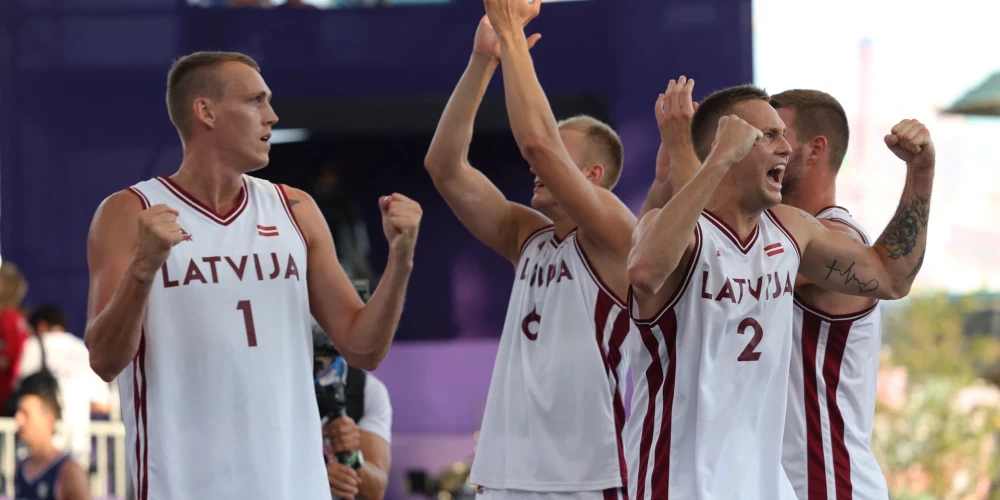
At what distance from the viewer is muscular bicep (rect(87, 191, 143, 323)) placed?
3074 mm

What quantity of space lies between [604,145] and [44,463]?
11.9 ft

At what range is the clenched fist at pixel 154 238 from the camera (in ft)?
9.19

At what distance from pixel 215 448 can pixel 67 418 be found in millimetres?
6070

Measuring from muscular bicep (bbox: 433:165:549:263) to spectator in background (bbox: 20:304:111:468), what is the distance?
505 cm

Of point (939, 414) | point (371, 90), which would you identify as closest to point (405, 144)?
point (371, 90)

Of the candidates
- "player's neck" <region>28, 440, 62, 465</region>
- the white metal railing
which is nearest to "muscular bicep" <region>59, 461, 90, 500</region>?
"player's neck" <region>28, 440, 62, 465</region>

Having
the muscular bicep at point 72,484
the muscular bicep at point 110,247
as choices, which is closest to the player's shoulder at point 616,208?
the muscular bicep at point 110,247

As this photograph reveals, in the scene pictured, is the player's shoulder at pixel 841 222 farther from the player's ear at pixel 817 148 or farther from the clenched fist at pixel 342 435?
the clenched fist at pixel 342 435

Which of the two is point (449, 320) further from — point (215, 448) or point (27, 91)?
point (215, 448)

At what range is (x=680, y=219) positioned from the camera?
2.87 metres

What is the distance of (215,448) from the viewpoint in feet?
10.3

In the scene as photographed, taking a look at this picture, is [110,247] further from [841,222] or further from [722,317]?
[841,222]

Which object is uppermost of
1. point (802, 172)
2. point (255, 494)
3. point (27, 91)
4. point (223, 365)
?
point (27, 91)

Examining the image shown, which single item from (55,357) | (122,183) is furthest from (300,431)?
(122,183)
